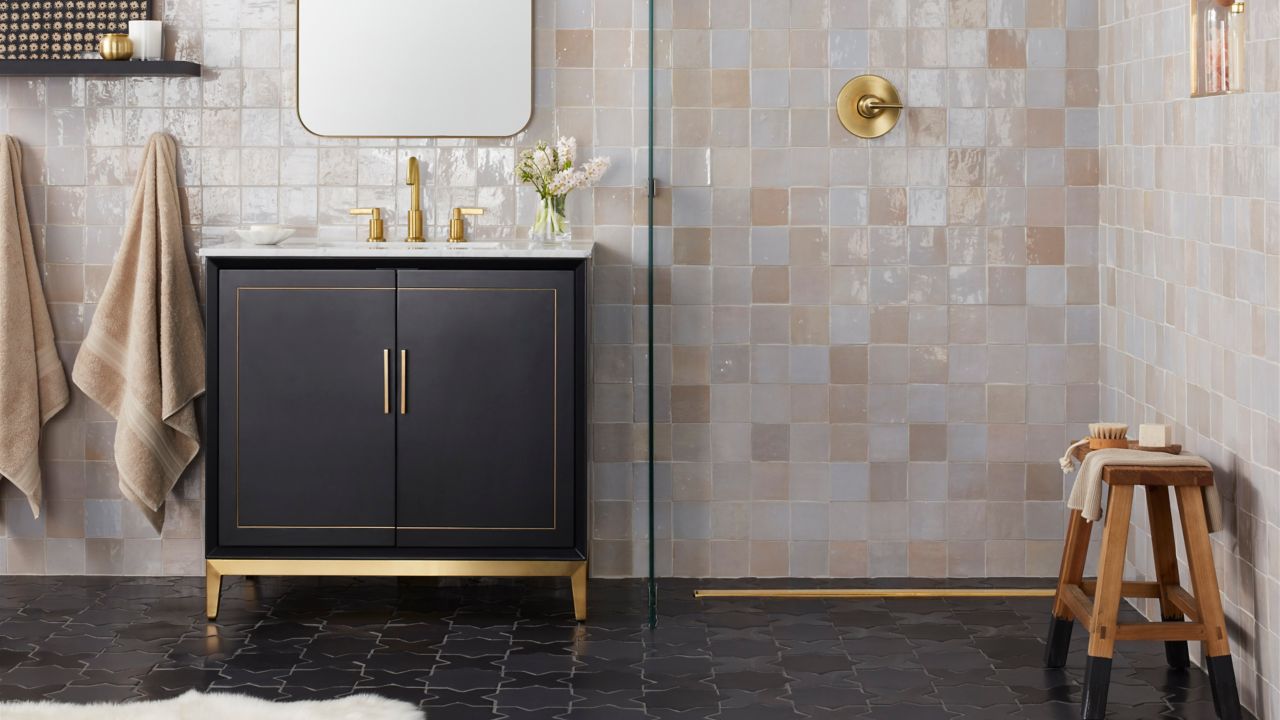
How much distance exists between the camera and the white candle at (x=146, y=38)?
13.1 feet

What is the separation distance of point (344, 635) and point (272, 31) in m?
1.79

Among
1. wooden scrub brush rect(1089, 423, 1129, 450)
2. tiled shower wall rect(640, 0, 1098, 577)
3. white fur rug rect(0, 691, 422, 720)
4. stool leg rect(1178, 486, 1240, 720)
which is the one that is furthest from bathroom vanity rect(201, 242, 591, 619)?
stool leg rect(1178, 486, 1240, 720)

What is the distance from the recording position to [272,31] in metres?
4.12

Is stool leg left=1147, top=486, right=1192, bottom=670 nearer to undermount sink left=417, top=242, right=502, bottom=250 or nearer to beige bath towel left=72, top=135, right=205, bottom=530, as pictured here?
undermount sink left=417, top=242, right=502, bottom=250

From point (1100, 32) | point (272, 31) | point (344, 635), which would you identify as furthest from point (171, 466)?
point (1100, 32)

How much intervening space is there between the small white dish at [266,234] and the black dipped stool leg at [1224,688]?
2.64 meters

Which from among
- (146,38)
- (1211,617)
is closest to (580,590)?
(1211,617)

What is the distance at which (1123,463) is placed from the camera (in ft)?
9.87

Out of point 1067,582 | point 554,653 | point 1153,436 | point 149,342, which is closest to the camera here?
point 1153,436

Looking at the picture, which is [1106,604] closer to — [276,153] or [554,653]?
[554,653]

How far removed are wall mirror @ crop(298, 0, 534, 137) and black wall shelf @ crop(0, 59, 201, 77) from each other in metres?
0.36

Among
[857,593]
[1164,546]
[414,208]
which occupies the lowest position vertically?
[857,593]

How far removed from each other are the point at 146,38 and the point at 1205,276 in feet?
9.67

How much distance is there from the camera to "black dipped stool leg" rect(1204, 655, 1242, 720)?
2.97m
